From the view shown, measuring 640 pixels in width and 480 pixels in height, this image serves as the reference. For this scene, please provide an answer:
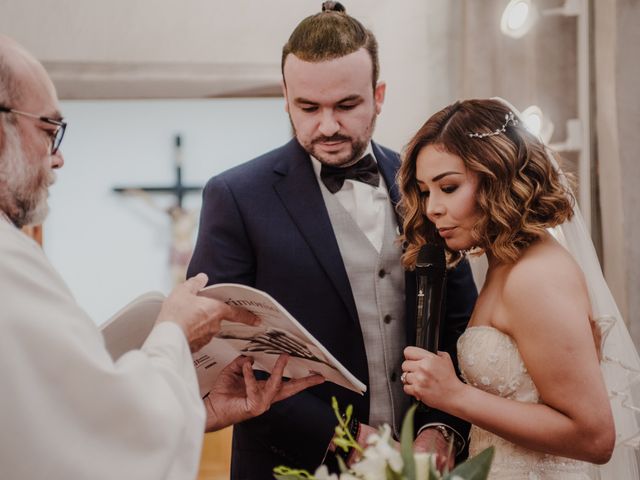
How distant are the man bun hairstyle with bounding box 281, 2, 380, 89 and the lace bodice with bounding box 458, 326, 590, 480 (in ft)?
2.60

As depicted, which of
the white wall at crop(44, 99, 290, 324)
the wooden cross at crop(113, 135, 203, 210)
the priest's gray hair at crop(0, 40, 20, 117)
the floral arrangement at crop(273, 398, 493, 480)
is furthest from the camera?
the white wall at crop(44, 99, 290, 324)

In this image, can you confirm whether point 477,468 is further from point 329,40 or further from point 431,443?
point 329,40

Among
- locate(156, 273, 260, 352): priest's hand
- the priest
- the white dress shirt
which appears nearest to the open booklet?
locate(156, 273, 260, 352): priest's hand

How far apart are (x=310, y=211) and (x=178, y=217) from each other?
4.40m

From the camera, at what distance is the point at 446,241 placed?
6.97ft

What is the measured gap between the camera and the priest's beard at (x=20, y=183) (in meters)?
1.63

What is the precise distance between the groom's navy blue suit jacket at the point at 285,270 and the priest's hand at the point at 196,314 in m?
0.44

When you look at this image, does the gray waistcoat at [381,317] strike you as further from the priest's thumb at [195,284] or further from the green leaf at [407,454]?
the green leaf at [407,454]

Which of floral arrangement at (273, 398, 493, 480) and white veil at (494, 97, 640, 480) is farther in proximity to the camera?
white veil at (494, 97, 640, 480)

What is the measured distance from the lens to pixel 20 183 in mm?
1659

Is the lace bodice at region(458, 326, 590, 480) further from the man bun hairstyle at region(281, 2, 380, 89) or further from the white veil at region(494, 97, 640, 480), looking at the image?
the man bun hairstyle at region(281, 2, 380, 89)

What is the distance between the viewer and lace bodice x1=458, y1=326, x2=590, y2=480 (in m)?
1.97

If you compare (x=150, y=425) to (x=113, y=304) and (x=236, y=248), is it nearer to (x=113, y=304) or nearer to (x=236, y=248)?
(x=236, y=248)

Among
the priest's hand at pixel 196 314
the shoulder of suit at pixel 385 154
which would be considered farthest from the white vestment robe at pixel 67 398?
the shoulder of suit at pixel 385 154
